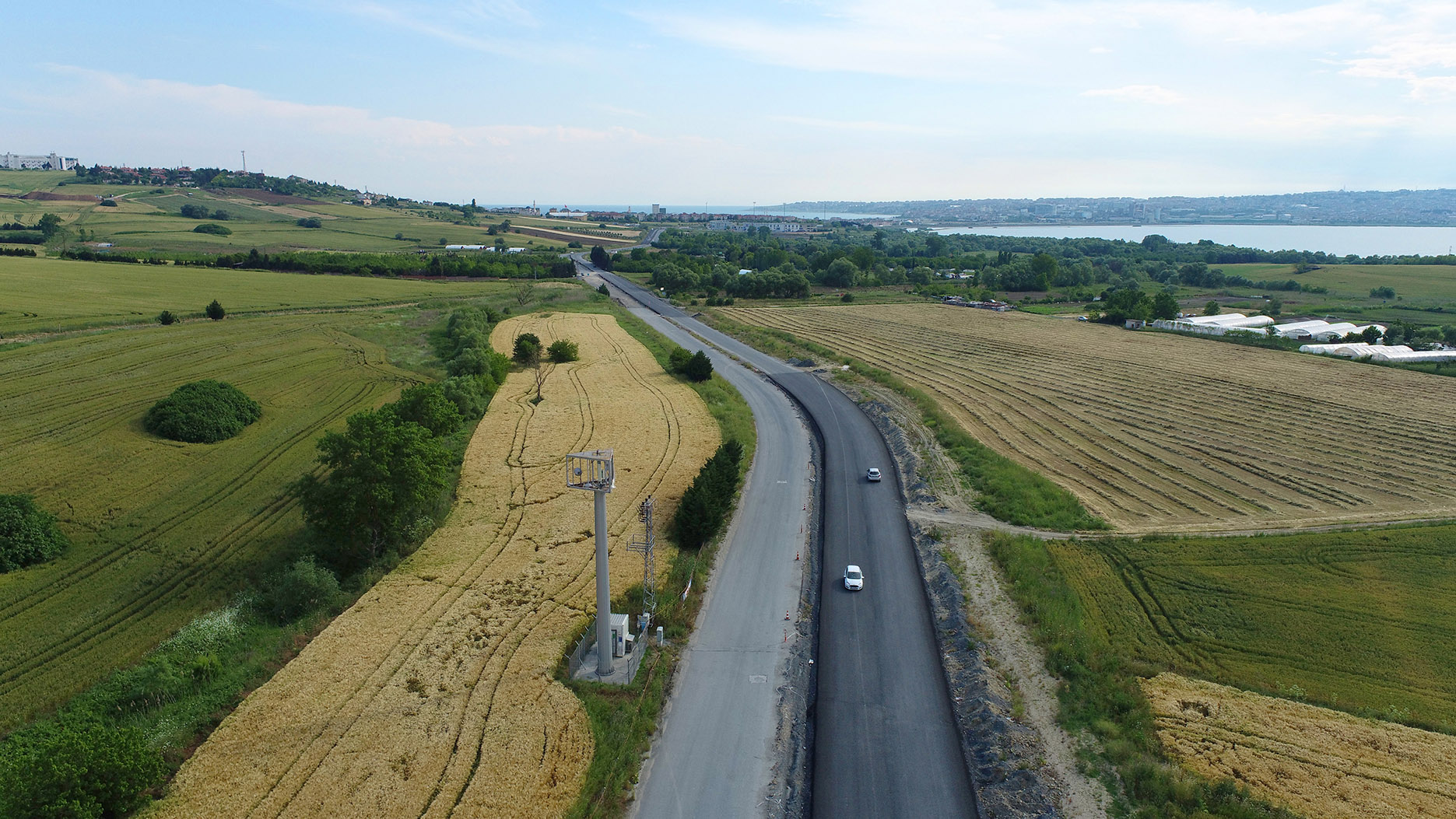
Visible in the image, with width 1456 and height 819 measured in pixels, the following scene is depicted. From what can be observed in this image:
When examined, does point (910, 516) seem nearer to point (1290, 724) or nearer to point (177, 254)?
point (1290, 724)

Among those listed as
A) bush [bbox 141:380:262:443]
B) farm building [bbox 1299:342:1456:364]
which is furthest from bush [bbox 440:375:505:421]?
farm building [bbox 1299:342:1456:364]

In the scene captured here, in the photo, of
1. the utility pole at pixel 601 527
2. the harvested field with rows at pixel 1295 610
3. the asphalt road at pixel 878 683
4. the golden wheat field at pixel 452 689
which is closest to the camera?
the golden wheat field at pixel 452 689

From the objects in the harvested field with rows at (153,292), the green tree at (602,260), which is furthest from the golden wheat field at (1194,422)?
the green tree at (602,260)

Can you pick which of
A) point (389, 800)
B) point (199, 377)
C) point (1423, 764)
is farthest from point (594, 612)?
point (199, 377)

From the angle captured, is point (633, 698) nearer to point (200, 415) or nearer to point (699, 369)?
point (200, 415)

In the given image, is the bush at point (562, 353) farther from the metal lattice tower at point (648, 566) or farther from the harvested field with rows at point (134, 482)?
the metal lattice tower at point (648, 566)

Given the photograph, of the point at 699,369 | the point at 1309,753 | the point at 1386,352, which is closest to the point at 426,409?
the point at 699,369
